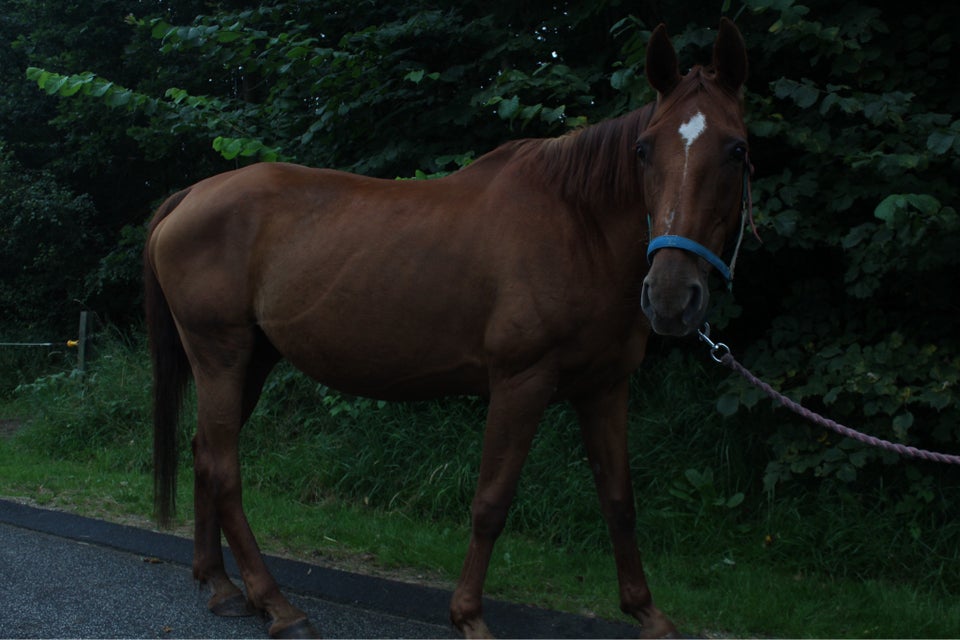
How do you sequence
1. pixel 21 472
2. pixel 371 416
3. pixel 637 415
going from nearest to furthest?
pixel 637 415, pixel 371 416, pixel 21 472

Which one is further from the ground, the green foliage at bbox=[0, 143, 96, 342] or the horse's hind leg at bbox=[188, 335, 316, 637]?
the horse's hind leg at bbox=[188, 335, 316, 637]

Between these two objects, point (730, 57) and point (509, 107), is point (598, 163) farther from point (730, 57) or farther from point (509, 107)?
point (509, 107)

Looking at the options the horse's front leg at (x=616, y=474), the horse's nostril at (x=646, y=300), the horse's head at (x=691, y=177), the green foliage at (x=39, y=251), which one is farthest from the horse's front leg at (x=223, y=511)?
the green foliage at (x=39, y=251)

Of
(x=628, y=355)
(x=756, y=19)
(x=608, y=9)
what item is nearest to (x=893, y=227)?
(x=628, y=355)

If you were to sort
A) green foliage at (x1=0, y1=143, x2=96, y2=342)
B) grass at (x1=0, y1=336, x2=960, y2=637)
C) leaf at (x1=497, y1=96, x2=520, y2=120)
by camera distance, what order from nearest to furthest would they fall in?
grass at (x1=0, y1=336, x2=960, y2=637)
leaf at (x1=497, y1=96, x2=520, y2=120)
green foliage at (x1=0, y1=143, x2=96, y2=342)

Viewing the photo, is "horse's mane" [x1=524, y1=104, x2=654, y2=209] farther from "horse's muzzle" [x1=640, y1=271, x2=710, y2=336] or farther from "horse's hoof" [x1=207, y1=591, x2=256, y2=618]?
"horse's hoof" [x1=207, y1=591, x2=256, y2=618]

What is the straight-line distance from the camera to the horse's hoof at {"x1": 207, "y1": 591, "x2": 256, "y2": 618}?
12.2 ft

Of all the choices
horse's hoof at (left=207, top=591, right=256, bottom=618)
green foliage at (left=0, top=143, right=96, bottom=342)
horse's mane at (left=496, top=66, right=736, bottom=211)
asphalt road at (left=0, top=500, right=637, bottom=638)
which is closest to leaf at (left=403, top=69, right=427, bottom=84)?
horse's mane at (left=496, top=66, right=736, bottom=211)

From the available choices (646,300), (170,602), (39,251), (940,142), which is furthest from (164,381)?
(39,251)

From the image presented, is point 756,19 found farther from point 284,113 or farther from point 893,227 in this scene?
point 284,113

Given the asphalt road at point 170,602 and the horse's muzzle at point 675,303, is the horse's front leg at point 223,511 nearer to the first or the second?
the asphalt road at point 170,602

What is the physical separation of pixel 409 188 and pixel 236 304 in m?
0.94

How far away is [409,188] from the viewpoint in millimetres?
3746

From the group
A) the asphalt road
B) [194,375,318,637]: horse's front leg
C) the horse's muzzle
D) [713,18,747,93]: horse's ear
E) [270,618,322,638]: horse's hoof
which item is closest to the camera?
the horse's muzzle
